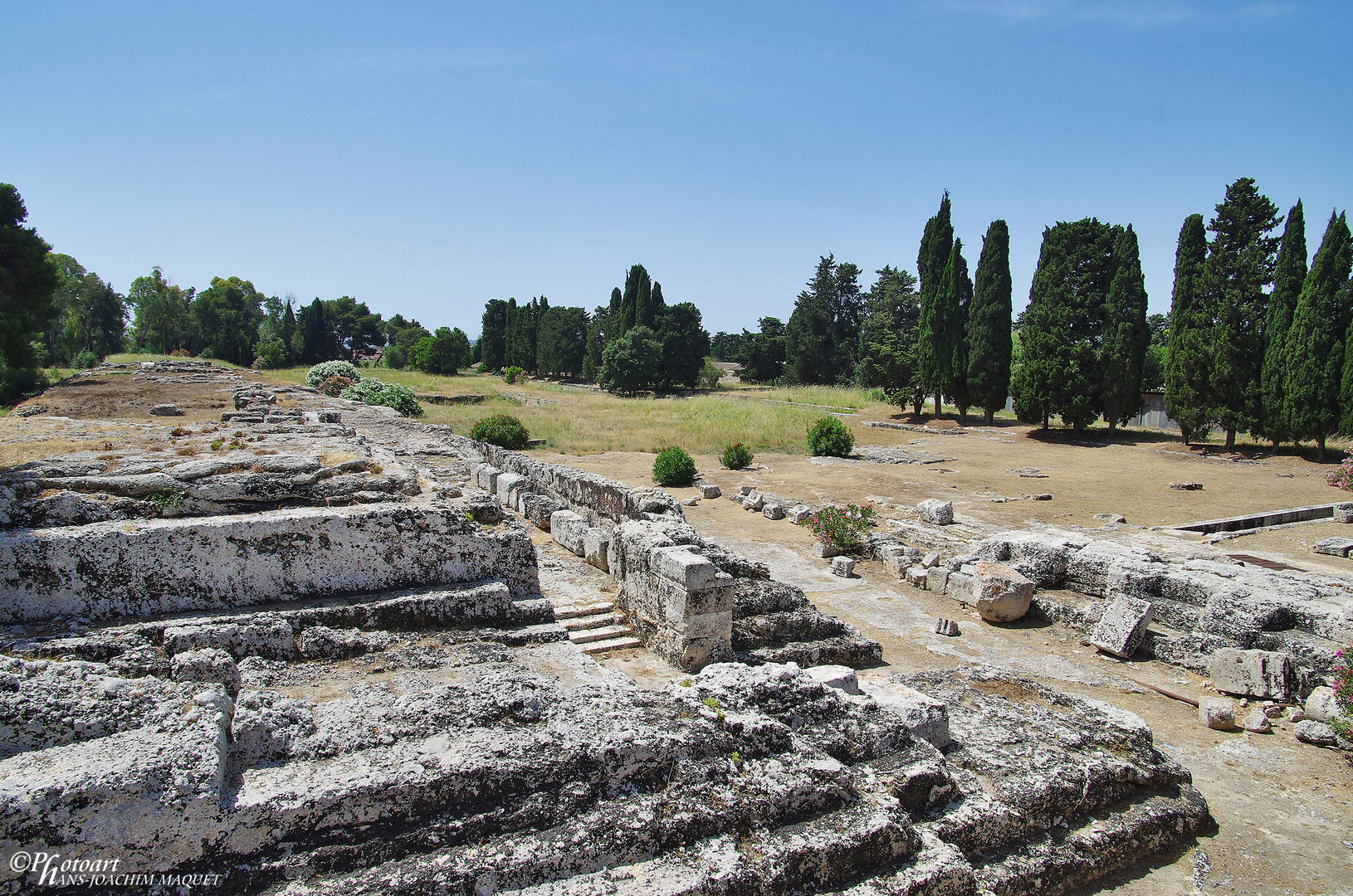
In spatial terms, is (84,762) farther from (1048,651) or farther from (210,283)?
(210,283)

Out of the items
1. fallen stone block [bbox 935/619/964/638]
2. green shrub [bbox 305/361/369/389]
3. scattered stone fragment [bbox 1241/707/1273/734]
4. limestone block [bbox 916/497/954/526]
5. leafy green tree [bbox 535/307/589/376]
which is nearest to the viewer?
scattered stone fragment [bbox 1241/707/1273/734]

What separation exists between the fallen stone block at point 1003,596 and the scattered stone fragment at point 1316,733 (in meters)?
2.94

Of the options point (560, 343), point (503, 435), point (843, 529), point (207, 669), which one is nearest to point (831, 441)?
point (503, 435)

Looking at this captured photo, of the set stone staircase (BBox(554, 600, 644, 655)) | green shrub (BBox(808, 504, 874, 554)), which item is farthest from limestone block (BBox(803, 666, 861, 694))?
green shrub (BBox(808, 504, 874, 554))

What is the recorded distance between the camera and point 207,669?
3111mm

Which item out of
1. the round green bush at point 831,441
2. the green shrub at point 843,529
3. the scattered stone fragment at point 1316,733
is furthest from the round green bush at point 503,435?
the scattered stone fragment at point 1316,733

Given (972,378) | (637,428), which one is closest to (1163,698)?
(637,428)

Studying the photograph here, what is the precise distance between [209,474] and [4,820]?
3.00 m

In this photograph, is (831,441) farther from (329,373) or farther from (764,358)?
(764,358)

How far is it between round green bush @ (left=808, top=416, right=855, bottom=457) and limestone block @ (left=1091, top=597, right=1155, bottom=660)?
15.9 meters

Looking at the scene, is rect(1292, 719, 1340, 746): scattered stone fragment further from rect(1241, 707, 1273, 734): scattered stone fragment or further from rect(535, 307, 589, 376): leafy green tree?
rect(535, 307, 589, 376): leafy green tree

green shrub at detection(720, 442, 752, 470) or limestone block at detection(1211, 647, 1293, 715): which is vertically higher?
green shrub at detection(720, 442, 752, 470)

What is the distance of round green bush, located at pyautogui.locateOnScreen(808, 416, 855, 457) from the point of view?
2353cm

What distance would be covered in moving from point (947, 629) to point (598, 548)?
4313 millimetres
